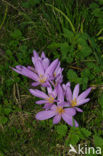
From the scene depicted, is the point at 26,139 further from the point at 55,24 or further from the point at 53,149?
the point at 55,24

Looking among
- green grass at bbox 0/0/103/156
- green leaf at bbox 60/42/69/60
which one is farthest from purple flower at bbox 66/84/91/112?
green leaf at bbox 60/42/69/60

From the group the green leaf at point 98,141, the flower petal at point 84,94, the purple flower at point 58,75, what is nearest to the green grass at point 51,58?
the green leaf at point 98,141

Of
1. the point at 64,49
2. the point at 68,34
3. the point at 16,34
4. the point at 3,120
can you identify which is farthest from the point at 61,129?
the point at 16,34

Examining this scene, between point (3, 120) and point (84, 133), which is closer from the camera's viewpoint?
point (84, 133)

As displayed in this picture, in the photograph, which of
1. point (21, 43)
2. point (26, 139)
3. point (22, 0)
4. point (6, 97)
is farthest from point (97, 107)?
point (22, 0)

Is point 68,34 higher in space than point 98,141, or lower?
higher

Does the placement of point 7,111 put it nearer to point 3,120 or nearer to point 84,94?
point 3,120

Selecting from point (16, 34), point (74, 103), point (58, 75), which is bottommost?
point (74, 103)

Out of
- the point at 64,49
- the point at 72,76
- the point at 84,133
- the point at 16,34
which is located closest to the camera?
the point at 84,133
